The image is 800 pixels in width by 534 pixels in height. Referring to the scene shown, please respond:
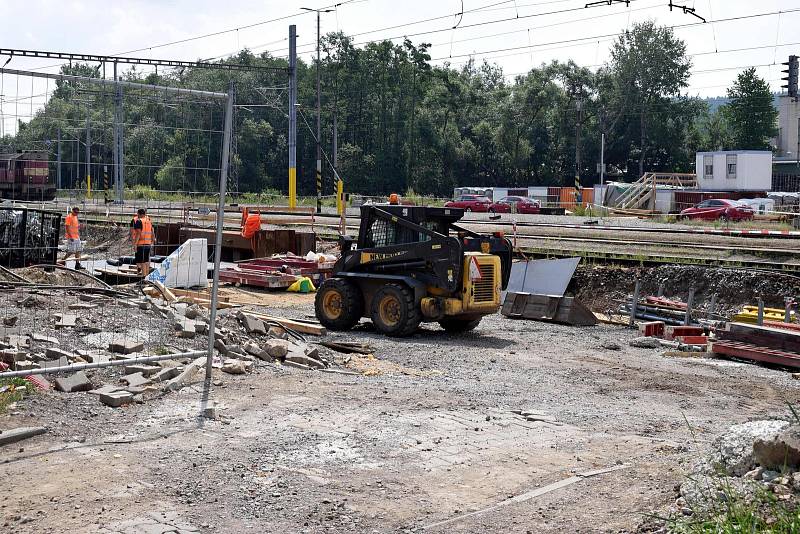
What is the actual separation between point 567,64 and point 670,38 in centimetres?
916

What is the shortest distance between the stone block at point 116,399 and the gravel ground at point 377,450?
0.30 feet

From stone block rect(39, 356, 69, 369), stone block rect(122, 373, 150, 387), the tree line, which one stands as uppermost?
the tree line

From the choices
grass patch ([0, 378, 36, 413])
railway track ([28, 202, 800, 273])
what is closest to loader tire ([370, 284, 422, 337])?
railway track ([28, 202, 800, 273])

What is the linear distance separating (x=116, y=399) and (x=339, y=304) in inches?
286

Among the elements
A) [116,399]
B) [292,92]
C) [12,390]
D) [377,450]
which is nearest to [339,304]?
[116,399]

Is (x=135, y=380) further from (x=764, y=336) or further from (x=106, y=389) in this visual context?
(x=764, y=336)

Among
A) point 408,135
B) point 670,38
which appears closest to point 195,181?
point 408,135

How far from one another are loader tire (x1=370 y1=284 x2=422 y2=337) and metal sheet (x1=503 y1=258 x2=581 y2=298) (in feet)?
16.6

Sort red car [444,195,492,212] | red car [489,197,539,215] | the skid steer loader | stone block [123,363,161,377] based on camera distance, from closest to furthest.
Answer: stone block [123,363,161,377], the skid steer loader, red car [489,197,539,215], red car [444,195,492,212]

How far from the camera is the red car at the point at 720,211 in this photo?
1679 inches

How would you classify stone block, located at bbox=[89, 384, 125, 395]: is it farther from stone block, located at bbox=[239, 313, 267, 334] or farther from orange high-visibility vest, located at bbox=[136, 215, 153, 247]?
orange high-visibility vest, located at bbox=[136, 215, 153, 247]

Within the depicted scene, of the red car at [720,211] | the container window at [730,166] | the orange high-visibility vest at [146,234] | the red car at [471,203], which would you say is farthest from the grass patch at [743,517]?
the container window at [730,166]

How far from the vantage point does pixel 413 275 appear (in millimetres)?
16031

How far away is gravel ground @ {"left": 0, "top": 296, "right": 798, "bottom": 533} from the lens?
6.71 meters
